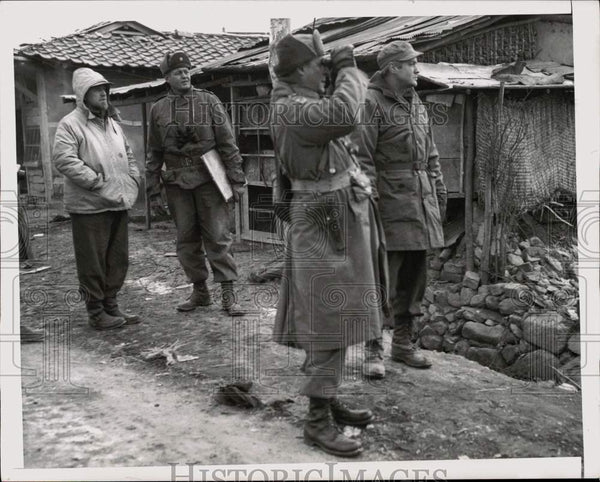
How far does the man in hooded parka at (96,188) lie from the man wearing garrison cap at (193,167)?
33cm

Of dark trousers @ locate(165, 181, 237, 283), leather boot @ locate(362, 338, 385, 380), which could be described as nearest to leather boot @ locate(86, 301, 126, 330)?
dark trousers @ locate(165, 181, 237, 283)

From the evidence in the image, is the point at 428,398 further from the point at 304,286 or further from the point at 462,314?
the point at 462,314

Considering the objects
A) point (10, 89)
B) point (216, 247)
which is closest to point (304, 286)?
point (10, 89)

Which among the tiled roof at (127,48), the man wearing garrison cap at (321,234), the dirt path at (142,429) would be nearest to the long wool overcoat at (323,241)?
the man wearing garrison cap at (321,234)

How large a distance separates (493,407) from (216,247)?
2.75m

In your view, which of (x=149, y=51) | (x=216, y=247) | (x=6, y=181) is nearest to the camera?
(x=6, y=181)

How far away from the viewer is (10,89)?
145 inches

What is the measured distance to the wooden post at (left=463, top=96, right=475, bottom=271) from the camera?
25.6 feet

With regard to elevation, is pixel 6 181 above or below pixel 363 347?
above

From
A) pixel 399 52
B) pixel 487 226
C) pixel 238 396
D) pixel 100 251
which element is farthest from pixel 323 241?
pixel 487 226

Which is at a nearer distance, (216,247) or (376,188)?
(376,188)

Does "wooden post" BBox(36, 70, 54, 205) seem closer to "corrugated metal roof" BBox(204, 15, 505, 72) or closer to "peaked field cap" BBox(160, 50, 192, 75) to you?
A: "corrugated metal roof" BBox(204, 15, 505, 72)

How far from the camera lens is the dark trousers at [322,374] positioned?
11.1 ft

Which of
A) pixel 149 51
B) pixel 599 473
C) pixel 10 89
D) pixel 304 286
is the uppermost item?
pixel 149 51
